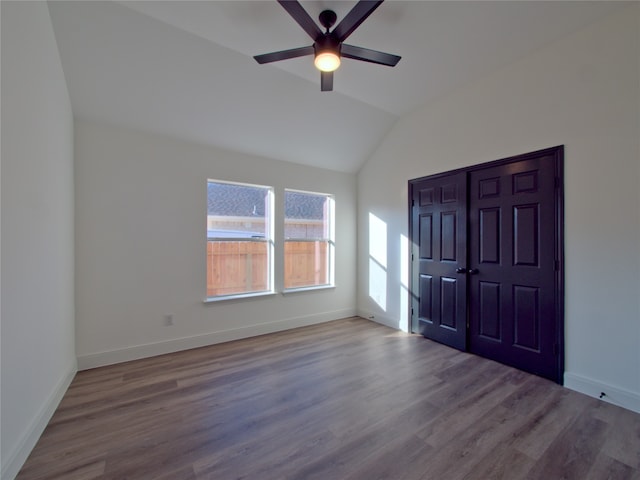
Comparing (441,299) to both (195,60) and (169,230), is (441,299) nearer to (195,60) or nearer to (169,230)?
(169,230)

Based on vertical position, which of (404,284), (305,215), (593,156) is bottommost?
(404,284)

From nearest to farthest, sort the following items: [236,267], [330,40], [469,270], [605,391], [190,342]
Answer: [330,40] < [605,391] < [469,270] < [190,342] < [236,267]

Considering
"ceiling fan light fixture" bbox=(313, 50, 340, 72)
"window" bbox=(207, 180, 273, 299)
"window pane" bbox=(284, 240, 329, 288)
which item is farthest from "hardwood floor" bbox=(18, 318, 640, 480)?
"ceiling fan light fixture" bbox=(313, 50, 340, 72)

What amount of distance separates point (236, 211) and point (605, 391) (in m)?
4.24

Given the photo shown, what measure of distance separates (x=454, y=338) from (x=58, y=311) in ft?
13.4

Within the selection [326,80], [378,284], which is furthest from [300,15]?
[378,284]

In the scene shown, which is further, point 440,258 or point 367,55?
point 440,258

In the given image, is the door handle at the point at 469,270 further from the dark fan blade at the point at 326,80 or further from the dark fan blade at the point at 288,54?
the dark fan blade at the point at 288,54

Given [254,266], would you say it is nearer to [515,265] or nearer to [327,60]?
[327,60]

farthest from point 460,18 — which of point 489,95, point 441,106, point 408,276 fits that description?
point 408,276

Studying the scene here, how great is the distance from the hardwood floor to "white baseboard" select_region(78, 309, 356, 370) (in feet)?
0.37

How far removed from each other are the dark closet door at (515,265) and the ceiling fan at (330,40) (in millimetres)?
1816

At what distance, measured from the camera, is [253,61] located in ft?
9.29

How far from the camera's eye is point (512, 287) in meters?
2.92
